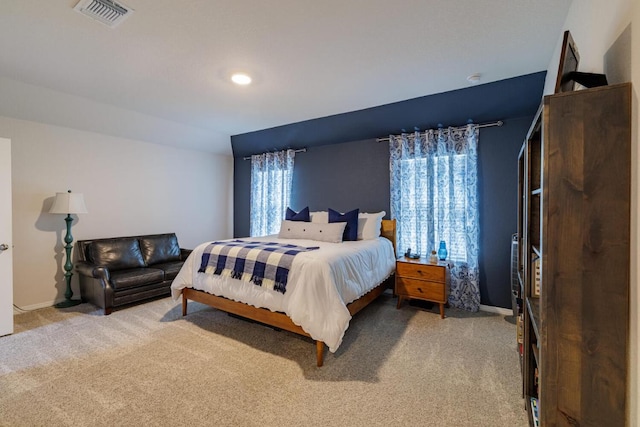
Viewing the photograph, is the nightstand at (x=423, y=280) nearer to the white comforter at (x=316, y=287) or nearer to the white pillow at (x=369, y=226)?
the white comforter at (x=316, y=287)

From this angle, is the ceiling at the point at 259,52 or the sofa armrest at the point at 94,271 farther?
the sofa armrest at the point at 94,271

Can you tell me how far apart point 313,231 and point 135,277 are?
228 cm

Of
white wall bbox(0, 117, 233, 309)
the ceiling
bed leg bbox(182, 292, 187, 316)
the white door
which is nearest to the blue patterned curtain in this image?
the ceiling

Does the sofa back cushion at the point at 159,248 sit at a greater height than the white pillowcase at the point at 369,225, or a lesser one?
lesser

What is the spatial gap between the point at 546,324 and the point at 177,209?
5.17 metres

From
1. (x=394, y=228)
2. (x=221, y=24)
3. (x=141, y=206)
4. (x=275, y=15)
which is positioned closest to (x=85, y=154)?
(x=141, y=206)

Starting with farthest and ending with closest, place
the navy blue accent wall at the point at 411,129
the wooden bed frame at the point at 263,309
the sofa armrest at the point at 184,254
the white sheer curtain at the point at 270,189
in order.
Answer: the white sheer curtain at the point at 270,189 → the sofa armrest at the point at 184,254 → the navy blue accent wall at the point at 411,129 → the wooden bed frame at the point at 263,309

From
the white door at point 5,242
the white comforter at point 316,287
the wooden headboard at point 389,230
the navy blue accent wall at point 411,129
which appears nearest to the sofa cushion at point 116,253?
the white door at point 5,242

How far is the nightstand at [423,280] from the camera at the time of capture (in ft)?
10.5

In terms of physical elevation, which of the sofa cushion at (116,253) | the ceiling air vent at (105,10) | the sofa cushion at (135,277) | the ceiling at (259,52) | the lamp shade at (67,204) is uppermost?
the ceiling at (259,52)

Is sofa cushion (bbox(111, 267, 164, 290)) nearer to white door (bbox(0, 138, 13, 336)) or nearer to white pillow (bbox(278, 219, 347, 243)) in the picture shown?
white door (bbox(0, 138, 13, 336))

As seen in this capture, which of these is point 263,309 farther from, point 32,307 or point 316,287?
point 32,307

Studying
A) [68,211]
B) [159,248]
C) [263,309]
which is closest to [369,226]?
[263,309]

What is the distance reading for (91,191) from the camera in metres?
3.91
